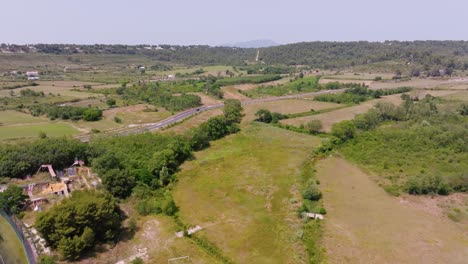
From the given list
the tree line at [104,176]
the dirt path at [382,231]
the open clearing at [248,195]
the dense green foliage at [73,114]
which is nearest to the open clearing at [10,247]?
the tree line at [104,176]

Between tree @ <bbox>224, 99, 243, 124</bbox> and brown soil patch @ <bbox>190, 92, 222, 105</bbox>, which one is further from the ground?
tree @ <bbox>224, 99, 243, 124</bbox>

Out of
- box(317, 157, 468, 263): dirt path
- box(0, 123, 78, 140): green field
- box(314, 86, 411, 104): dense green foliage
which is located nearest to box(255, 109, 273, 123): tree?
box(314, 86, 411, 104): dense green foliage

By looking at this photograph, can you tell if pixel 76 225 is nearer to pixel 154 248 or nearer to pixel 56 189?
pixel 154 248

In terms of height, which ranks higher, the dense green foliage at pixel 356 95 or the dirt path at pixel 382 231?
the dense green foliage at pixel 356 95

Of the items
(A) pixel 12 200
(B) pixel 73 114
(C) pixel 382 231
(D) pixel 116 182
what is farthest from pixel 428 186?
(B) pixel 73 114

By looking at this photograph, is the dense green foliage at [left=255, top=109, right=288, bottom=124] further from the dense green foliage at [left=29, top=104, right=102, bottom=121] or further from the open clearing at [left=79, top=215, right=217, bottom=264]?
the open clearing at [left=79, top=215, right=217, bottom=264]

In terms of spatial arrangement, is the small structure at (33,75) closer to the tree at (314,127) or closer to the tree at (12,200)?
the tree at (12,200)
